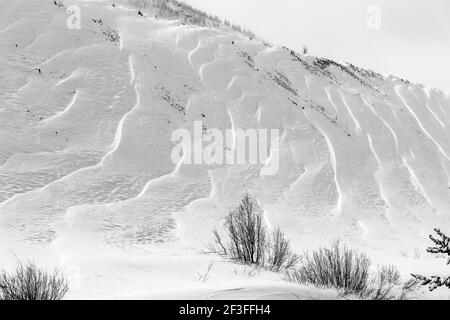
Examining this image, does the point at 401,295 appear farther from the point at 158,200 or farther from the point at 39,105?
the point at 39,105

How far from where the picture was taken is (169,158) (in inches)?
348

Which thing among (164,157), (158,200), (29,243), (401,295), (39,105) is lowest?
(401,295)

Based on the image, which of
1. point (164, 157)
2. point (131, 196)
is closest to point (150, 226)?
point (131, 196)

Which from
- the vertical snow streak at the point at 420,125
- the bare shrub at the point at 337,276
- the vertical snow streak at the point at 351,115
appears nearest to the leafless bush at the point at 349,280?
the bare shrub at the point at 337,276

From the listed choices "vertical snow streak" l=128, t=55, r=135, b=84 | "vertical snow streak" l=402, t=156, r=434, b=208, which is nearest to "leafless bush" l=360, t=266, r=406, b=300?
"vertical snow streak" l=402, t=156, r=434, b=208

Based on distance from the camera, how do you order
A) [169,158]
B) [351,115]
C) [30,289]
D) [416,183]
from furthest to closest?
[351,115] < [416,183] < [169,158] < [30,289]

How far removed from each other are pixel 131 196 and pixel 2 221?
185 centimetres

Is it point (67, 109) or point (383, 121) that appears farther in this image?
point (383, 121)

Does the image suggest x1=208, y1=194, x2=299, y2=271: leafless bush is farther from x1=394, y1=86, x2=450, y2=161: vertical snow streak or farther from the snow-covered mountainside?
x1=394, y1=86, x2=450, y2=161: vertical snow streak

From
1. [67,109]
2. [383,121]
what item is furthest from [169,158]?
[383,121]

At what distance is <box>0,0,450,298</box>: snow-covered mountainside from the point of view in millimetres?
5871

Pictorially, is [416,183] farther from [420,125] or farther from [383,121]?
[420,125]

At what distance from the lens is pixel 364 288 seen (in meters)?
4.77

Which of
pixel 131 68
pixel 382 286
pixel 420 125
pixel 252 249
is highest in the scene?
pixel 131 68
